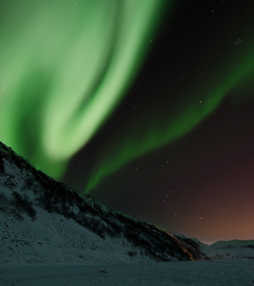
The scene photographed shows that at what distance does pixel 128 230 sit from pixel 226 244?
131 metres

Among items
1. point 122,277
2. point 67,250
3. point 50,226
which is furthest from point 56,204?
point 122,277

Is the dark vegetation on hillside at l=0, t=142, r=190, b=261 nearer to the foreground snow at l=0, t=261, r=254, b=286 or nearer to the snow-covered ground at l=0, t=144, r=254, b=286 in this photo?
the snow-covered ground at l=0, t=144, r=254, b=286

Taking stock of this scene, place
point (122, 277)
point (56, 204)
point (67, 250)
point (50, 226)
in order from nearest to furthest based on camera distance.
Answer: point (122, 277)
point (67, 250)
point (50, 226)
point (56, 204)

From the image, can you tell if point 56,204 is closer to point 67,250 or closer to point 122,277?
point 67,250

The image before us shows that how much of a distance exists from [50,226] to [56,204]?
1099cm

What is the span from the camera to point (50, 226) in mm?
31234

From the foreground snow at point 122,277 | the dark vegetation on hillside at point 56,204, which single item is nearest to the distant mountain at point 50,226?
the dark vegetation on hillside at point 56,204

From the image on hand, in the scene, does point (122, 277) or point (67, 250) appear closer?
point (122, 277)

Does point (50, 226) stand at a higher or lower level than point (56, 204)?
lower

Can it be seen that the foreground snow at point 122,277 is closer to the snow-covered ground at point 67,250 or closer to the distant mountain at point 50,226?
the snow-covered ground at point 67,250

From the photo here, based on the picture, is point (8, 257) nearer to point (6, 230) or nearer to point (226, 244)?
point (6, 230)

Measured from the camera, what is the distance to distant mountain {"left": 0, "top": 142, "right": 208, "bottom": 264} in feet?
71.2

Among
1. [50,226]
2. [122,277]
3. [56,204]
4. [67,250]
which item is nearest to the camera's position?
[122,277]

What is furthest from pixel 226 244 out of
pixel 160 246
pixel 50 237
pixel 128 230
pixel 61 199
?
pixel 50 237
